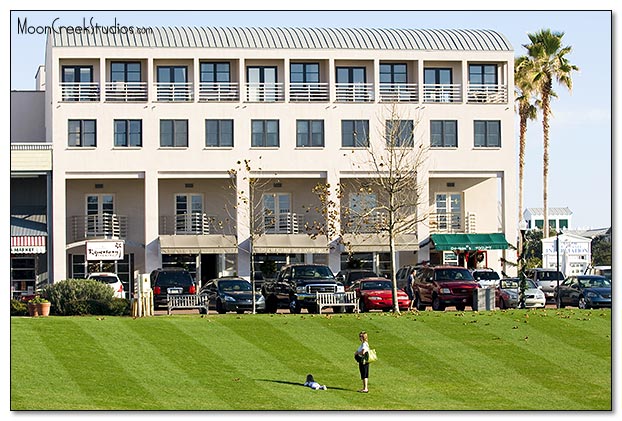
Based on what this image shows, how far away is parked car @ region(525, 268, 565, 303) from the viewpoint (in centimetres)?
5516

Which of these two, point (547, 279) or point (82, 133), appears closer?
point (547, 279)

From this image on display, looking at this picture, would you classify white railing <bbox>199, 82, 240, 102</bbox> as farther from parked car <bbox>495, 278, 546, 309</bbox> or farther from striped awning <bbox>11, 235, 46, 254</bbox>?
parked car <bbox>495, 278, 546, 309</bbox>

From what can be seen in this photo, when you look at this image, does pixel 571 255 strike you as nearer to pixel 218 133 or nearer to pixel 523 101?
pixel 523 101

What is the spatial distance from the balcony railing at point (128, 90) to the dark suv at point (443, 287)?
2195cm

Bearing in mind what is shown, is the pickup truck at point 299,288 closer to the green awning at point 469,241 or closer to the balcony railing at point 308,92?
the green awning at point 469,241

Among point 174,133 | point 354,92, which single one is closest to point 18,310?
point 174,133

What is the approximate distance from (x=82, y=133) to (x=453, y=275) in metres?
24.6

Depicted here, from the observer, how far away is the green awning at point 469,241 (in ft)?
217

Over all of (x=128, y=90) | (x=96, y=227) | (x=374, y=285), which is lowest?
(x=374, y=285)

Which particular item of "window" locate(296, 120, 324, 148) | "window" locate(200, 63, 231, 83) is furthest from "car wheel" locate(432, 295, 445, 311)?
"window" locate(200, 63, 231, 83)

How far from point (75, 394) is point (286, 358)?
6.86 m

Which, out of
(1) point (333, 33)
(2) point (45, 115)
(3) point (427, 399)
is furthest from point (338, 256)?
(3) point (427, 399)

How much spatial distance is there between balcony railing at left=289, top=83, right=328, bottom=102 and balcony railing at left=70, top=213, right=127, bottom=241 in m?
11.2

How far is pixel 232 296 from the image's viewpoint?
47.0m
